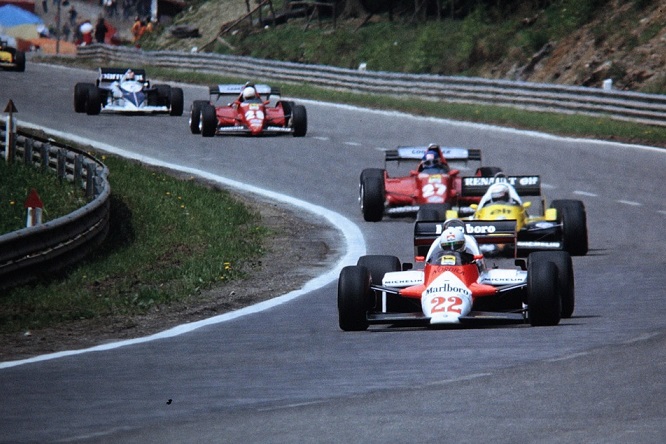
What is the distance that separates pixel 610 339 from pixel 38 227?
23.0ft

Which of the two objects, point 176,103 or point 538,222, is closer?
point 538,222

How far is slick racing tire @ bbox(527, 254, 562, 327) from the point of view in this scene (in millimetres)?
11570

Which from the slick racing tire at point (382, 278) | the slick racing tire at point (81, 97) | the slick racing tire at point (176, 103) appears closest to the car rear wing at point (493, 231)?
the slick racing tire at point (382, 278)

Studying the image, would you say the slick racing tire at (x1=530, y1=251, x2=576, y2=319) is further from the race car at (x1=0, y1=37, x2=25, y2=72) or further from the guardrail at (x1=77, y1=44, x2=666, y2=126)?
the race car at (x1=0, y1=37, x2=25, y2=72)

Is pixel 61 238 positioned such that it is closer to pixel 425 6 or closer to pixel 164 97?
pixel 164 97

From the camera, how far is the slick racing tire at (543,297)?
11.6 m

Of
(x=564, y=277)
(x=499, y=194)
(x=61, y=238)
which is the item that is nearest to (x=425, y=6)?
(x=499, y=194)

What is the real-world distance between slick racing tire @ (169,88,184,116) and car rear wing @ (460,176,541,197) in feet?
57.4

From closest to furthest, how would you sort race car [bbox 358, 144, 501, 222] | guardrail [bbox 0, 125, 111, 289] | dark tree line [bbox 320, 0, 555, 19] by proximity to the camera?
guardrail [bbox 0, 125, 111, 289] → race car [bbox 358, 144, 501, 222] → dark tree line [bbox 320, 0, 555, 19]

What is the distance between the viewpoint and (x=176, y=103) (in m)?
35.9

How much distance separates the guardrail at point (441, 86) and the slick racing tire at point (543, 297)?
19.9 meters

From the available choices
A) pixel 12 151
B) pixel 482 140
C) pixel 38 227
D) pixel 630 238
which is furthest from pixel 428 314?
pixel 482 140

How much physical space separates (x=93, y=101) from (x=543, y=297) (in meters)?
26.3

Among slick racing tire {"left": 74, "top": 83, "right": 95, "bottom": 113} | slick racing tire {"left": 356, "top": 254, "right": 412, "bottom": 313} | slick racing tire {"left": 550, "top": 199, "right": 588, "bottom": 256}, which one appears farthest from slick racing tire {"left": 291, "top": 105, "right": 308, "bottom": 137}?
slick racing tire {"left": 356, "top": 254, "right": 412, "bottom": 313}
